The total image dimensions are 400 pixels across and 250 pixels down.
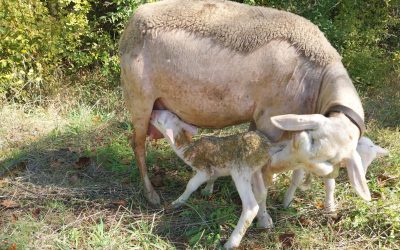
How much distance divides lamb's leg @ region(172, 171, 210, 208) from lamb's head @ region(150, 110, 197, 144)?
333mm

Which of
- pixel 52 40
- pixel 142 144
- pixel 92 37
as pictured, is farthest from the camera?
pixel 92 37

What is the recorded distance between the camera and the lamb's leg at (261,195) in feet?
11.8

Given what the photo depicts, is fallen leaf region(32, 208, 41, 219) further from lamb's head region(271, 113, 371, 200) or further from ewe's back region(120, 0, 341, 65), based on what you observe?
lamb's head region(271, 113, 371, 200)

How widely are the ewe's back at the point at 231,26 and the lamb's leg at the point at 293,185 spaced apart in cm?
90

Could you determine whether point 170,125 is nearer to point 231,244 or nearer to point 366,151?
point 231,244

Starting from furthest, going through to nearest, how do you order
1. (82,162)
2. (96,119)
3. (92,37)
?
(92,37), (96,119), (82,162)

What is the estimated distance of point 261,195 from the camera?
3.62m

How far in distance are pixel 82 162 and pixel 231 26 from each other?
2094 mm

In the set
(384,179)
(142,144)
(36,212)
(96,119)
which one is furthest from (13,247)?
(384,179)

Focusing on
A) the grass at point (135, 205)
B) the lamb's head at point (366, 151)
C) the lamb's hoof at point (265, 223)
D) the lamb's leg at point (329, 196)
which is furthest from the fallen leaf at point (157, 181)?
the lamb's head at point (366, 151)

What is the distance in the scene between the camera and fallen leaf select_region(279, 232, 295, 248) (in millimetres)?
3733

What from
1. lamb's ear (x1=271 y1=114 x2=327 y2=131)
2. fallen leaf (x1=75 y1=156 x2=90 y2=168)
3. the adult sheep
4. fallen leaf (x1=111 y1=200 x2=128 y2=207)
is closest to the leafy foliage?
fallen leaf (x1=75 y1=156 x2=90 y2=168)

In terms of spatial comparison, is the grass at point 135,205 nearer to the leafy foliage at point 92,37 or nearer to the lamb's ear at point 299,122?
the lamb's ear at point 299,122

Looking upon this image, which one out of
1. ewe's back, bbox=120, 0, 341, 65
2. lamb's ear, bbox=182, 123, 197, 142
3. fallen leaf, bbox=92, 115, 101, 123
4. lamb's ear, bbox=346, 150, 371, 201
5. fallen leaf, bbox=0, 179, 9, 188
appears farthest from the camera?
fallen leaf, bbox=92, 115, 101, 123
